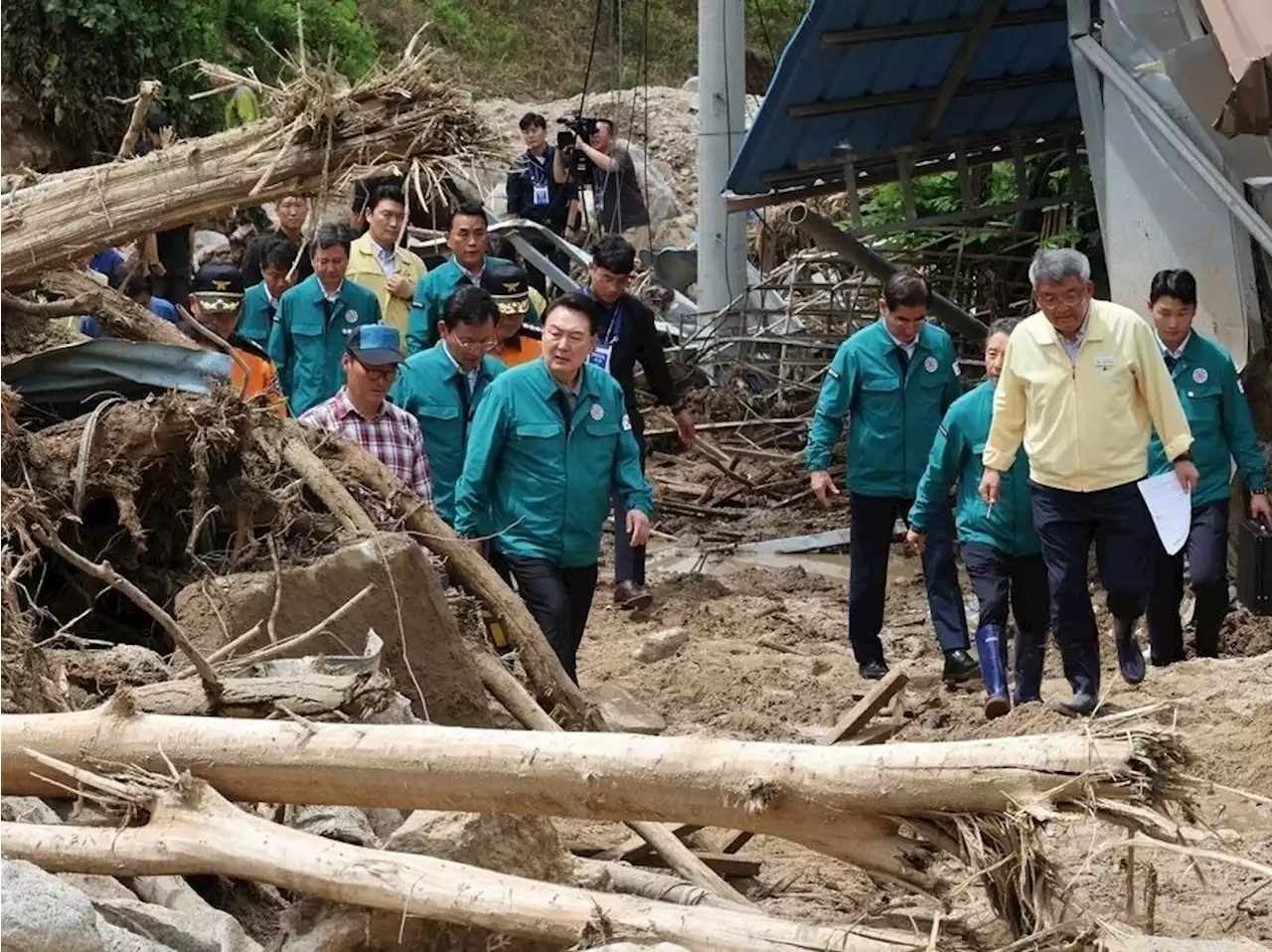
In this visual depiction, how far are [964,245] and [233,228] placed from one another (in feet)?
21.0

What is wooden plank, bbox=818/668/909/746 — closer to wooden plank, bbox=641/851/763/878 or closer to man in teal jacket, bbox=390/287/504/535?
wooden plank, bbox=641/851/763/878

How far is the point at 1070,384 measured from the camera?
23.8 feet

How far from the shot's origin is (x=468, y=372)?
332 inches

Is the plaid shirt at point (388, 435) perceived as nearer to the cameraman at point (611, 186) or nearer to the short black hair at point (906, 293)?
the short black hair at point (906, 293)

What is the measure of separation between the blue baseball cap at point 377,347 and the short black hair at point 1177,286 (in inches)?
126

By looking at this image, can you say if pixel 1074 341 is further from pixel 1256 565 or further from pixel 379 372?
pixel 379 372

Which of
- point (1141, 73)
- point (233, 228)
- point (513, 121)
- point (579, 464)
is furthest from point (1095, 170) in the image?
point (513, 121)

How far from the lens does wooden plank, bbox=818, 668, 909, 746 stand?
6.54m

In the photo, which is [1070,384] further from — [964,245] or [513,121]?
[513,121]

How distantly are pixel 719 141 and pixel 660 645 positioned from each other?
5.82 m

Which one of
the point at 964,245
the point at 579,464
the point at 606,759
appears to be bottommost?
the point at 606,759

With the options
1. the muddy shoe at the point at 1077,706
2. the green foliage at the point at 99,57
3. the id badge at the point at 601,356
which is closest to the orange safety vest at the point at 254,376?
the id badge at the point at 601,356

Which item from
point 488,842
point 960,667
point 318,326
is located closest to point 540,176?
point 318,326

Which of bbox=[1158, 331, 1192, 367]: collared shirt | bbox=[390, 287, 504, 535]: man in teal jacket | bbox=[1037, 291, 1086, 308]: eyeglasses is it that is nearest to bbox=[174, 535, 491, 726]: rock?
bbox=[390, 287, 504, 535]: man in teal jacket
